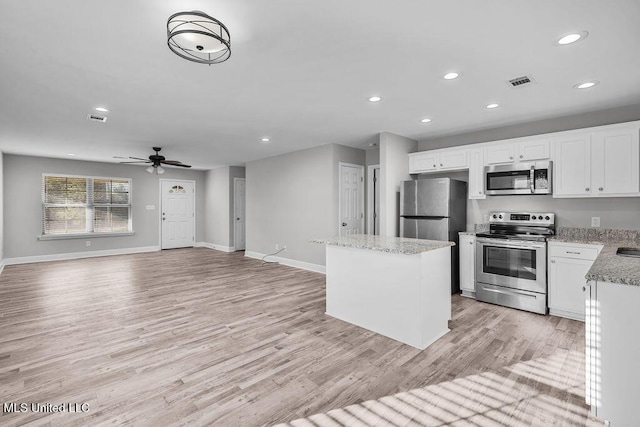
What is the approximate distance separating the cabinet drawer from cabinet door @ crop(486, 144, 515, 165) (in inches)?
49.2

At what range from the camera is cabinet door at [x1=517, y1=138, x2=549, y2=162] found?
12.7 feet

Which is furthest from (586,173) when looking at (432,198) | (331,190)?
(331,190)

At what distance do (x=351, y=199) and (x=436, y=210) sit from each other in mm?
1938

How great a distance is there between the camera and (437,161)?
4867 mm

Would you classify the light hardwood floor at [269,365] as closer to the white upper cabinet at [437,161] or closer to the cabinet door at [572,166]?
the cabinet door at [572,166]

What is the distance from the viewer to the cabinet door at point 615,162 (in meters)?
3.35

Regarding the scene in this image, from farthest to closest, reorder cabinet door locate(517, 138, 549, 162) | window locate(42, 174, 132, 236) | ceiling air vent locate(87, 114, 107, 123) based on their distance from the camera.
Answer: window locate(42, 174, 132, 236), ceiling air vent locate(87, 114, 107, 123), cabinet door locate(517, 138, 549, 162)

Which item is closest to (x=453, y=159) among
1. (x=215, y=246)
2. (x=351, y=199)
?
(x=351, y=199)

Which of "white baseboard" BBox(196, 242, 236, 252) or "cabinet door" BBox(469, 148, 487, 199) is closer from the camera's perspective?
"cabinet door" BBox(469, 148, 487, 199)

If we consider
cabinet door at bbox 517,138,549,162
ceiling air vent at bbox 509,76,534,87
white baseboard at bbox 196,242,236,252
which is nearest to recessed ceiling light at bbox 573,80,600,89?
ceiling air vent at bbox 509,76,534,87

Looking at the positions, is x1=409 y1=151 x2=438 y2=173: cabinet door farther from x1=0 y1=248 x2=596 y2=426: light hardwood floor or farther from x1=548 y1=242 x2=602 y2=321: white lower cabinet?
x1=0 y1=248 x2=596 y2=426: light hardwood floor

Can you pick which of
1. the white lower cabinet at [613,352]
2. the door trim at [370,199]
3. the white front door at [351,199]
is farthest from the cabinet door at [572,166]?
the white front door at [351,199]

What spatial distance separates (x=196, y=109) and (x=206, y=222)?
21.8 feet

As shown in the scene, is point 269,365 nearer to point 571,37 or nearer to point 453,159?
point 571,37
